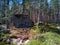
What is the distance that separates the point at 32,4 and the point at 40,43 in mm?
13672

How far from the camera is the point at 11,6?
21.3 meters

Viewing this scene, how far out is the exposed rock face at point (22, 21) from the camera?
62.6 ft

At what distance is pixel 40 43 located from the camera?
841 centimetres

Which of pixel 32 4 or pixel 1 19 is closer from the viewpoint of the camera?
pixel 1 19

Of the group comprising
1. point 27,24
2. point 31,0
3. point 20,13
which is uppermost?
point 31,0

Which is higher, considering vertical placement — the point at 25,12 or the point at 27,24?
the point at 25,12

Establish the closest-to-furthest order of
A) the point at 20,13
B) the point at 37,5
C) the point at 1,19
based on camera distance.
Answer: the point at 1,19 < the point at 37,5 < the point at 20,13

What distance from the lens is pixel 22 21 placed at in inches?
794

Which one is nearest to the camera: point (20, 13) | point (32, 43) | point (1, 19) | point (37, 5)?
point (32, 43)

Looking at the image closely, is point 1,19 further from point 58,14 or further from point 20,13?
point 58,14

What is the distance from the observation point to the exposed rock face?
19077mm

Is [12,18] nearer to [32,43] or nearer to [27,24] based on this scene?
[27,24]

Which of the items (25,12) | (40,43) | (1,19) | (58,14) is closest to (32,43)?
(40,43)

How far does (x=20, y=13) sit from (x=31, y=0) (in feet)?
8.32
